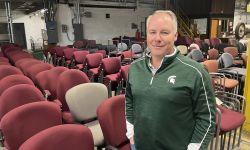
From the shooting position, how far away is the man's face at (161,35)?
1251mm

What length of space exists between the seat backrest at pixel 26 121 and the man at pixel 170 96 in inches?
41.9

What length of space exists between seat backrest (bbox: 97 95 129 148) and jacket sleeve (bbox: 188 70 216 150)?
2.75ft

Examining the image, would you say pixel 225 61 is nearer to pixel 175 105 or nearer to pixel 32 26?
pixel 175 105

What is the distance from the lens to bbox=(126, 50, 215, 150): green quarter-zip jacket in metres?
1.20

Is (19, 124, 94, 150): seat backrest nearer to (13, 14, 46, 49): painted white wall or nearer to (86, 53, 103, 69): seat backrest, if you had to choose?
(86, 53, 103, 69): seat backrest

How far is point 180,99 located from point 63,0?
1176 centimetres

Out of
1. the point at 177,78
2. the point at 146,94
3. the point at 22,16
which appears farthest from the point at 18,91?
the point at 22,16

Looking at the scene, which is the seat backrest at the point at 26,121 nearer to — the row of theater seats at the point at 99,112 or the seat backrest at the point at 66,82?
A: the row of theater seats at the point at 99,112

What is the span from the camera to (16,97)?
2.58 metres

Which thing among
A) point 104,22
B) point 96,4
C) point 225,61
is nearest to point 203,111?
point 225,61

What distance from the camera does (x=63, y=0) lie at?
1177 cm

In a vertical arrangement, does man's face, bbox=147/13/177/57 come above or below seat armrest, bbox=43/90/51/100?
above

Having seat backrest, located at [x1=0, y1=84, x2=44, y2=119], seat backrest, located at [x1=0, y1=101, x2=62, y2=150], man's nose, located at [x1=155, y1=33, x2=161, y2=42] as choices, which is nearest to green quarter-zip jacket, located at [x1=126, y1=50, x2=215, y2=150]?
man's nose, located at [x1=155, y1=33, x2=161, y2=42]

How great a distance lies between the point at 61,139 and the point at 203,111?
909 mm
